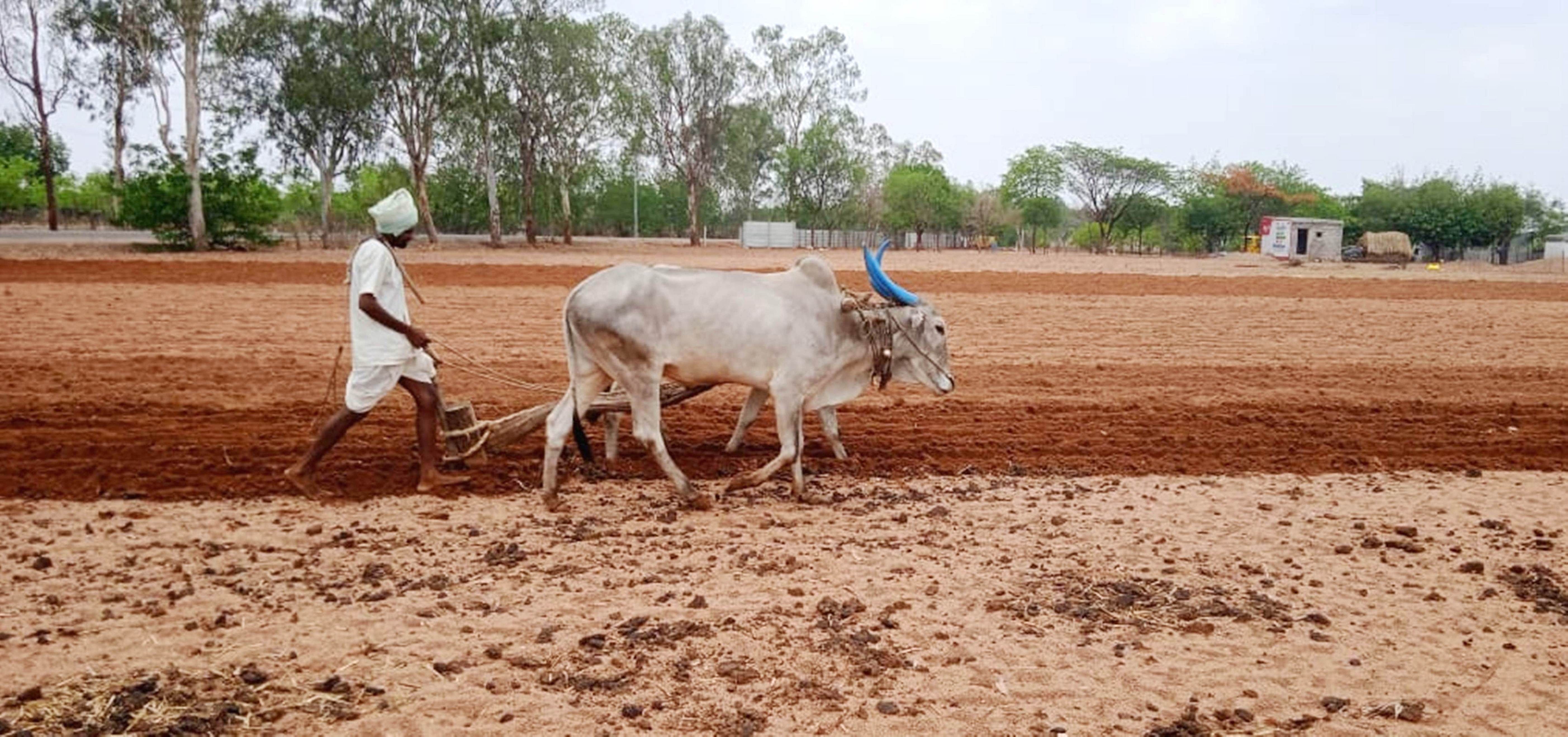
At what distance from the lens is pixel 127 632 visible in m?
4.79

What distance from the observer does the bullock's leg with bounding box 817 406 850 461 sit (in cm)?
812

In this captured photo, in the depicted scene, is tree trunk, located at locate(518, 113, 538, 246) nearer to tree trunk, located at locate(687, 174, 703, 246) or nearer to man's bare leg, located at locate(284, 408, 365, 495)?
tree trunk, located at locate(687, 174, 703, 246)

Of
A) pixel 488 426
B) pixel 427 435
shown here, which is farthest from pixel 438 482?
pixel 488 426

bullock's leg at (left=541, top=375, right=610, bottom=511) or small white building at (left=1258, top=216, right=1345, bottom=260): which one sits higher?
small white building at (left=1258, top=216, right=1345, bottom=260)

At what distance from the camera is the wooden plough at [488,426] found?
7.46 meters

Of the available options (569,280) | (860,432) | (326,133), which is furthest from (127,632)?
(326,133)

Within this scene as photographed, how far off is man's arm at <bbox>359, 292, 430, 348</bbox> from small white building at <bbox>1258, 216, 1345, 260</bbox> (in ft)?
182

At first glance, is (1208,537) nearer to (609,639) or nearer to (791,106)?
(609,639)

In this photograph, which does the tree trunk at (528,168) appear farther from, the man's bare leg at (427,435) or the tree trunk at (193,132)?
the man's bare leg at (427,435)

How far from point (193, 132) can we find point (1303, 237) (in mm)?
51100

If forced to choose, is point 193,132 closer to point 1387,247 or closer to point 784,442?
point 784,442

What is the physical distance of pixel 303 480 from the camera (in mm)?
6938

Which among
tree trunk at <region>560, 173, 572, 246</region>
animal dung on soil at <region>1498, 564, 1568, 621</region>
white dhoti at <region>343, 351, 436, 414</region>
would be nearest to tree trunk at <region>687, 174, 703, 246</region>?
tree trunk at <region>560, 173, 572, 246</region>

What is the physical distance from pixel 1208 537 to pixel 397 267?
196 inches
